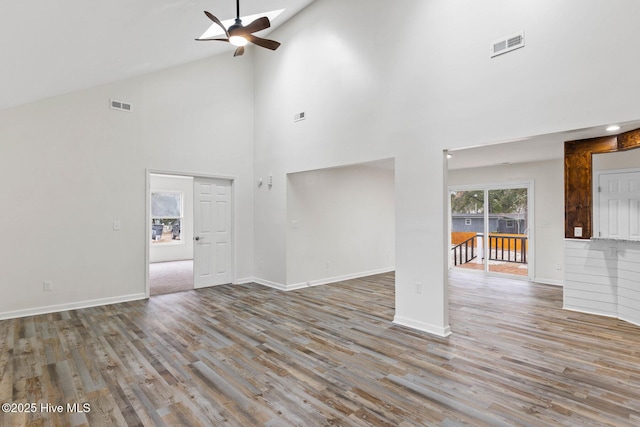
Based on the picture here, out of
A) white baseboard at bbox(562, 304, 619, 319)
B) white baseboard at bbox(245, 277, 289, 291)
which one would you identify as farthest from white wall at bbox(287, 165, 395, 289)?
white baseboard at bbox(562, 304, 619, 319)

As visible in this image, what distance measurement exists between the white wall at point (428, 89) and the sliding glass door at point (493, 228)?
13.5 ft

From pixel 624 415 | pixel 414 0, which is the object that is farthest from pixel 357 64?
pixel 624 415

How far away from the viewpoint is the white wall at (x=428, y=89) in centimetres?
291

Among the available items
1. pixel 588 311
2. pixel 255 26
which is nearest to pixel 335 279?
pixel 588 311

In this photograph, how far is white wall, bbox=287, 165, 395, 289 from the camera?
636 centimetres

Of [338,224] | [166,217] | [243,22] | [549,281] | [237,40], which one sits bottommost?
[549,281]

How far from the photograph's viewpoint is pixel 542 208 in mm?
6715

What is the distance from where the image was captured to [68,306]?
16.4ft

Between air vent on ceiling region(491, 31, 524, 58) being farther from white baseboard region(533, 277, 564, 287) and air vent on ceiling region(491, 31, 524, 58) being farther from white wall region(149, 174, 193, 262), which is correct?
white wall region(149, 174, 193, 262)

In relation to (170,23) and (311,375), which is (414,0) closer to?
(170,23)

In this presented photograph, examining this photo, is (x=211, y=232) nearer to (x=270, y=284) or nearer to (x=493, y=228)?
(x=270, y=284)

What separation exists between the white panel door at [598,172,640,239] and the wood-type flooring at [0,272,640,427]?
1.21m

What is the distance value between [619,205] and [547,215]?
231 cm

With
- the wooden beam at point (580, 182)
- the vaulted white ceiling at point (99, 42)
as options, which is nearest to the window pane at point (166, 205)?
the vaulted white ceiling at point (99, 42)
